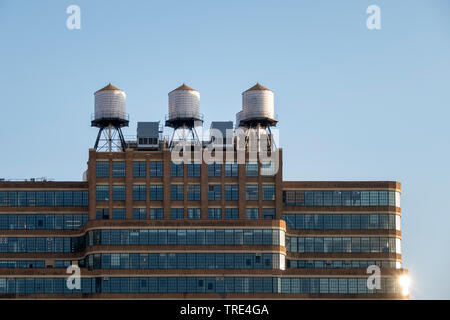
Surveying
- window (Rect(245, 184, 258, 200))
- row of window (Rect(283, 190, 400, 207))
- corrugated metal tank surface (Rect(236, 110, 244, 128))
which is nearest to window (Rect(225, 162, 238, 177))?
window (Rect(245, 184, 258, 200))

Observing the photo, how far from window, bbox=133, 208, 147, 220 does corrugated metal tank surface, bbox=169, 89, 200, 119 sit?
16.9 meters

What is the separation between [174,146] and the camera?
179000mm

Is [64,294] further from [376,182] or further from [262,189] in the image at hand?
[376,182]

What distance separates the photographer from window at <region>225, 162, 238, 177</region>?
175 meters

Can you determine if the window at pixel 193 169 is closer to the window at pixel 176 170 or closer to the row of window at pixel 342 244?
the window at pixel 176 170

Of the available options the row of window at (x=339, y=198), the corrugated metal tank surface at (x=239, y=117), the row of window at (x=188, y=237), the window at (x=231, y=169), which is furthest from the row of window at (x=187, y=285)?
the corrugated metal tank surface at (x=239, y=117)

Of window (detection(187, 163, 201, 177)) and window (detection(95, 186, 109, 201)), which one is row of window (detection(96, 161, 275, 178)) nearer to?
window (detection(187, 163, 201, 177))

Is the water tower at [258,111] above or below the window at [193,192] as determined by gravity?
above

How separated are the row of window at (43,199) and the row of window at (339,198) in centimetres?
3418

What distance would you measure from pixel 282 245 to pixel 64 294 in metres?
34.8

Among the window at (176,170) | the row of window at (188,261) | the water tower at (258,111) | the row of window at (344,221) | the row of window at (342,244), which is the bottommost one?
the row of window at (188,261)

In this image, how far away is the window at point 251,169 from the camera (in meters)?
175

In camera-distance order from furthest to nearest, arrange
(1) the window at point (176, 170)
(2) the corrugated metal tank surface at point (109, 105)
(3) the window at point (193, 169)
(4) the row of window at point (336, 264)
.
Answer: (2) the corrugated metal tank surface at point (109, 105), (4) the row of window at point (336, 264), (3) the window at point (193, 169), (1) the window at point (176, 170)
